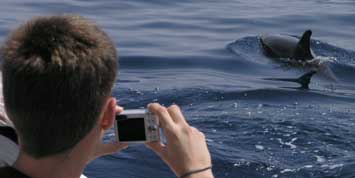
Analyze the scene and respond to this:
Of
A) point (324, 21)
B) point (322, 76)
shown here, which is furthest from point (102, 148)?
point (324, 21)

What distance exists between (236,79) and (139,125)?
293 inches

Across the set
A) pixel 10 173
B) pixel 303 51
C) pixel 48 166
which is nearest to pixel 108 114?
pixel 48 166

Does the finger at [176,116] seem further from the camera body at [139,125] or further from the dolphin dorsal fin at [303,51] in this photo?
the dolphin dorsal fin at [303,51]

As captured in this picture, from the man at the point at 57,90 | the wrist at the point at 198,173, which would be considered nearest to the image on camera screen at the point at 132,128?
the wrist at the point at 198,173

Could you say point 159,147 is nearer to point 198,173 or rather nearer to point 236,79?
point 198,173

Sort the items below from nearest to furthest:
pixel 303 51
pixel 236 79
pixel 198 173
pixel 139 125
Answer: pixel 198 173 < pixel 139 125 < pixel 236 79 < pixel 303 51

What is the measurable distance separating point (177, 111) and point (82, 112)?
55cm

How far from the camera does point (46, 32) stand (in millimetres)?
2602

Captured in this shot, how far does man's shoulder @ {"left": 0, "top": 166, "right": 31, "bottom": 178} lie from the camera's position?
263cm

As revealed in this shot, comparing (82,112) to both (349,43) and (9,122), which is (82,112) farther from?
(349,43)

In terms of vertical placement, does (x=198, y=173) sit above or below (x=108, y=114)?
below

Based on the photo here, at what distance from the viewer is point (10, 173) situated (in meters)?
2.63

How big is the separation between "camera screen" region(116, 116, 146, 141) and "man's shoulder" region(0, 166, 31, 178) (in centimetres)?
62

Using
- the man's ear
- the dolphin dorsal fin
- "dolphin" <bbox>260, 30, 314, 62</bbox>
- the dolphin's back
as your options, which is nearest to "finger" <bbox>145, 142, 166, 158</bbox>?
the man's ear
